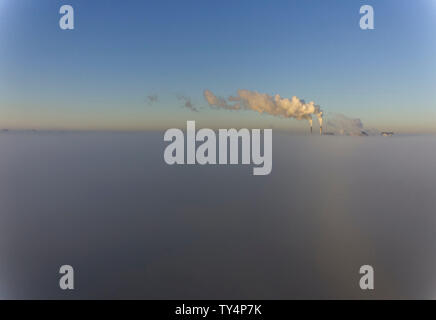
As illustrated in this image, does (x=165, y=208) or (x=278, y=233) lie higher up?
(x=165, y=208)

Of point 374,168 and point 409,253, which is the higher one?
point 374,168

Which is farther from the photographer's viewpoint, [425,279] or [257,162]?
[257,162]

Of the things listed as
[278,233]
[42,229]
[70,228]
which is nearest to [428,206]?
[278,233]

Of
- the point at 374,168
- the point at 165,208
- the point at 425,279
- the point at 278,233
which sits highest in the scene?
the point at 374,168

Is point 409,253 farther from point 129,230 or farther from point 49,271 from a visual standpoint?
point 49,271
